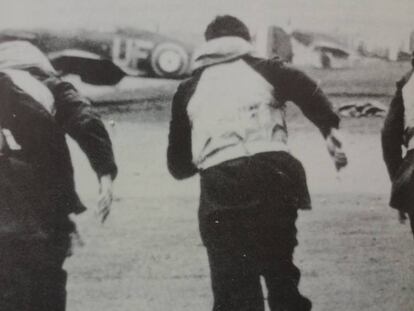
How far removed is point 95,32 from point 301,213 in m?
0.87

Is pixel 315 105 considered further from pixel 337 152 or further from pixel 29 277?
pixel 29 277

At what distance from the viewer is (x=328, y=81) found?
216 cm

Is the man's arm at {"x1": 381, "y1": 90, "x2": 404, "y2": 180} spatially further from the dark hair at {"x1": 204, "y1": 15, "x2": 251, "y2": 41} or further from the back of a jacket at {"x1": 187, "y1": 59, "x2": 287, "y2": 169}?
the dark hair at {"x1": 204, "y1": 15, "x2": 251, "y2": 41}

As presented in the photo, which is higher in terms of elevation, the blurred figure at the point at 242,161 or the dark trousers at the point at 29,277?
the blurred figure at the point at 242,161

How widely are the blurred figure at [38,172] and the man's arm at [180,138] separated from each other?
19 cm

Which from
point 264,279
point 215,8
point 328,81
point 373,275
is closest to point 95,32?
point 215,8

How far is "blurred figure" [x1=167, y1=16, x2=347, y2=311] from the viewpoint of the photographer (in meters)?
2.04

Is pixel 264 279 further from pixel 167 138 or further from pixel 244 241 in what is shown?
pixel 167 138

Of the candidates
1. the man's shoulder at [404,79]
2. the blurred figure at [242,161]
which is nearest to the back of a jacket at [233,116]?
the blurred figure at [242,161]

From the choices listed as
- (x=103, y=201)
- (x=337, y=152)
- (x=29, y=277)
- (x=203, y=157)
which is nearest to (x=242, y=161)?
(x=203, y=157)

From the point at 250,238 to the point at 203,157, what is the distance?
0.29m

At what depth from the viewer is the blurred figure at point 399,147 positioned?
2191 millimetres

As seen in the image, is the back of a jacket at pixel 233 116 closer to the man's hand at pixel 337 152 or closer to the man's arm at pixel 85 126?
the man's hand at pixel 337 152

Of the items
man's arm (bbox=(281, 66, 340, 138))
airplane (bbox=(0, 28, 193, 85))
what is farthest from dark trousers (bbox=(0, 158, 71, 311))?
man's arm (bbox=(281, 66, 340, 138))
